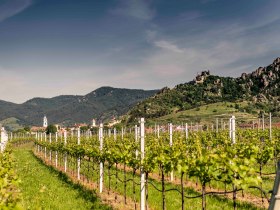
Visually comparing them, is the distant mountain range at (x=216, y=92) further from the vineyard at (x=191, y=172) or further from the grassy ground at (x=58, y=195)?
the vineyard at (x=191, y=172)

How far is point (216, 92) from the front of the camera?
16725 cm

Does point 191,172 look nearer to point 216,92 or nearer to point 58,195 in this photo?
point 58,195

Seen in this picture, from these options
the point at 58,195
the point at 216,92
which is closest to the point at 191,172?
the point at 58,195

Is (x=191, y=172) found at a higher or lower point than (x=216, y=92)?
lower

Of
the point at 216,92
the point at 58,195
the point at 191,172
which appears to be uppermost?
the point at 216,92

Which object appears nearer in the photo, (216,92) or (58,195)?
(58,195)

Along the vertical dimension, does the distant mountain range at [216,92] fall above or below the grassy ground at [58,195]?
above

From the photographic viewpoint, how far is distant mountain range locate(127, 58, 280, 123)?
5835 inches

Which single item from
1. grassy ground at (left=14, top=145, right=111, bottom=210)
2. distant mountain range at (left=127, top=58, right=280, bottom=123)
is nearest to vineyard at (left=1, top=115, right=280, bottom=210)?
grassy ground at (left=14, top=145, right=111, bottom=210)

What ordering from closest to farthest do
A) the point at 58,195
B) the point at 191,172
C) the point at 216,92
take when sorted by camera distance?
the point at 191,172 → the point at 58,195 → the point at 216,92

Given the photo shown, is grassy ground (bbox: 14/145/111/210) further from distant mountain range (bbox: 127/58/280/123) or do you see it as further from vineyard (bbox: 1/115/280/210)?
distant mountain range (bbox: 127/58/280/123)

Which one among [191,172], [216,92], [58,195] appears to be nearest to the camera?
[191,172]

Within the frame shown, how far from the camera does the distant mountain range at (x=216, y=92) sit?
14821cm

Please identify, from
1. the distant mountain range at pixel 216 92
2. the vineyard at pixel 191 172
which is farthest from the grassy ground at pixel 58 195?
the distant mountain range at pixel 216 92
